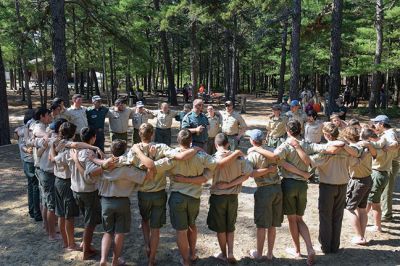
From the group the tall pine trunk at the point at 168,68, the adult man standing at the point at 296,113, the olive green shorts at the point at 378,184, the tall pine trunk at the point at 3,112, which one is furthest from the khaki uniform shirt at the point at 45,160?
the tall pine trunk at the point at 168,68

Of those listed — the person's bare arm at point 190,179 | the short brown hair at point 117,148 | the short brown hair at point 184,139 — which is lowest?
the person's bare arm at point 190,179

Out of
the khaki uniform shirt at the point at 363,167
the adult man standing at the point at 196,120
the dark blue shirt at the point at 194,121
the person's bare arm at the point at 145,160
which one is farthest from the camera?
the dark blue shirt at the point at 194,121

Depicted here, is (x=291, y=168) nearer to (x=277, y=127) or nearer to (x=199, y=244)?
(x=199, y=244)

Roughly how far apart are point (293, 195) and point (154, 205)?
1.71 m

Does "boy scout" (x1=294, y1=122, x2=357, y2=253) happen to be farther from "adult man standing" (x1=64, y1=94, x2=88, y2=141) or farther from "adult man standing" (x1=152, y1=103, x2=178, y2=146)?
"adult man standing" (x1=152, y1=103, x2=178, y2=146)

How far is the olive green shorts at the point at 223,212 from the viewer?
4750 mm

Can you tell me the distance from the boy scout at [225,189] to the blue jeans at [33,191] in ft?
9.90

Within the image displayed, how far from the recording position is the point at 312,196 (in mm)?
7910

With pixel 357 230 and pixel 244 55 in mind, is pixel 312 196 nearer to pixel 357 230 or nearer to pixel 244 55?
pixel 357 230

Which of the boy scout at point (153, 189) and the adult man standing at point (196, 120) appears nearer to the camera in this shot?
the boy scout at point (153, 189)

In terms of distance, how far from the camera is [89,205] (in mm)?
4953

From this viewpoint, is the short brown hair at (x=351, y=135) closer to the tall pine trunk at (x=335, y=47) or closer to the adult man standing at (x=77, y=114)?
the adult man standing at (x=77, y=114)

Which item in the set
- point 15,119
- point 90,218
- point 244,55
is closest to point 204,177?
point 90,218

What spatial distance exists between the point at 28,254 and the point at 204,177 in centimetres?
271
